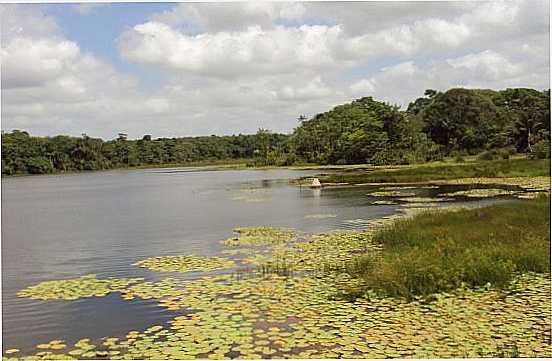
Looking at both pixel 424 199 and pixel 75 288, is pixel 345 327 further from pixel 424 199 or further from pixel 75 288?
pixel 424 199

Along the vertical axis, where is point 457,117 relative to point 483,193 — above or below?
above

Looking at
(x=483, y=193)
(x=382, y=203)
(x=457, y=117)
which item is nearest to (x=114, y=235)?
(x=382, y=203)

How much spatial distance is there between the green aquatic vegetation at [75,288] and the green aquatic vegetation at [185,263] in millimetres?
828

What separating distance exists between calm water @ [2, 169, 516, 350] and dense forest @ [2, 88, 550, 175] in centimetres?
2095

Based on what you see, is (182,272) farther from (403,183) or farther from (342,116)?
(342,116)

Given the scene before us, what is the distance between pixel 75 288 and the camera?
8414mm

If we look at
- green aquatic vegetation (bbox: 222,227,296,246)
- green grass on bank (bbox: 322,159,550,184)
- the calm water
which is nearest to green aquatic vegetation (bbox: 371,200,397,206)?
the calm water

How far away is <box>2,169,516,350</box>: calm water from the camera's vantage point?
22.1 ft

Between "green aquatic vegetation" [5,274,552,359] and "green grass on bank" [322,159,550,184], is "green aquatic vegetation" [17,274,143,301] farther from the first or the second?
"green grass on bank" [322,159,550,184]

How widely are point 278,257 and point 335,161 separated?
49.8 m

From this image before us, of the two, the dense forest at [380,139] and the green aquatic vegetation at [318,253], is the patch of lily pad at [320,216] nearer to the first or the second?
the green aquatic vegetation at [318,253]

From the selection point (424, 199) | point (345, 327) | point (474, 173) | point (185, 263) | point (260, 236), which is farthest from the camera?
point (474, 173)

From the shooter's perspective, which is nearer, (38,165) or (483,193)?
(483,193)

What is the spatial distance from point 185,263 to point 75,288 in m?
1.94
